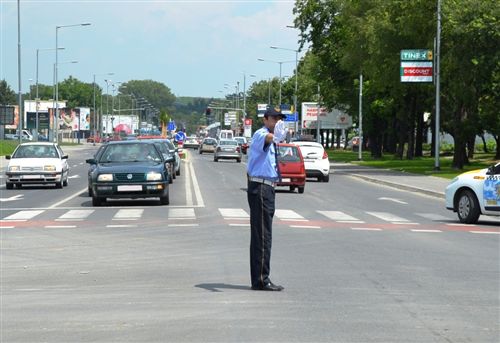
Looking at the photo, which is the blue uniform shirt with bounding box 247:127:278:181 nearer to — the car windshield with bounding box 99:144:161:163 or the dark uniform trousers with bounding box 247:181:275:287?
the dark uniform trousers with bounding box 247:181:275:287

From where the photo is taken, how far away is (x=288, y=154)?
1355 inches

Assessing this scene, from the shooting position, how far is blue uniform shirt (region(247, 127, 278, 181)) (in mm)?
11445

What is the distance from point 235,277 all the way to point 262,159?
193 centimetres

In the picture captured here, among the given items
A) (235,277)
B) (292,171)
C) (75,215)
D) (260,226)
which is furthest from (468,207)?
(260,226)

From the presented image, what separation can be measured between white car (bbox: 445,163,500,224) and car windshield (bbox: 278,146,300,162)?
36.7 ft

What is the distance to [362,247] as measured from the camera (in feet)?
54.9

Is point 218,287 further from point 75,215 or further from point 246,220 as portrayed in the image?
point 75,215

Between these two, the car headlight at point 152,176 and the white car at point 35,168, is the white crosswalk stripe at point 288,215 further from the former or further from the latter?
the white car at point 35,168

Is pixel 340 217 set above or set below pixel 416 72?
below

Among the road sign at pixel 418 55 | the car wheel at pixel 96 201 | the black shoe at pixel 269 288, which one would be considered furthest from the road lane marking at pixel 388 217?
the road sign at pixel 418 55

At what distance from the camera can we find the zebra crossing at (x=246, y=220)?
2077 cm

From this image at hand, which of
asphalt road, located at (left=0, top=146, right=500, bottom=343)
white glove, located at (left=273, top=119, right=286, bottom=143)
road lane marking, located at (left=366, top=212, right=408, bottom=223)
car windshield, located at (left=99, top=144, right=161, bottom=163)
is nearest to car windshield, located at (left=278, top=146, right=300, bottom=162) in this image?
car windshield, located at (left=99, top=144, right=161, bottom=163)

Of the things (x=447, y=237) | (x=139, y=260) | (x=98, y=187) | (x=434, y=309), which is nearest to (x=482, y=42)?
(x=98, y=187)

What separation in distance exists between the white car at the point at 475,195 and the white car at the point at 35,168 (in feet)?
51.8
